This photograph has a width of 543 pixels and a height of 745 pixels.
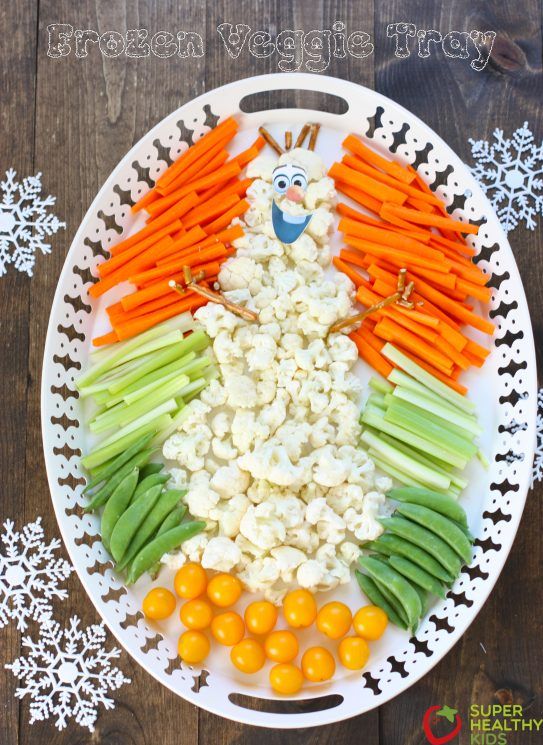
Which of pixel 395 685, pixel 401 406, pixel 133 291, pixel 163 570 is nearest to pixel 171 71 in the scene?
pixel 133 291

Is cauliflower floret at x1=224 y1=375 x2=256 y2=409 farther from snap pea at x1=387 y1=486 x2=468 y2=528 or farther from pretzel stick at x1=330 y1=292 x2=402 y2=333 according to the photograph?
snap pea at x1=387 y1=486 x2=468 y2=528

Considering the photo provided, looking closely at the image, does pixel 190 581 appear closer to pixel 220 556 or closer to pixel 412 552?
pixel 220 556

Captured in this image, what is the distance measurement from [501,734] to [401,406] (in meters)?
1.05

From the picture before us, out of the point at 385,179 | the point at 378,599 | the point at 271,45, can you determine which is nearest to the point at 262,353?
the point at 385,179

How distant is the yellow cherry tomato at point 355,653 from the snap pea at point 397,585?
0.48 ft

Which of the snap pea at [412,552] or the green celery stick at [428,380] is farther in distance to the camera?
the green celery stick at [428,380]

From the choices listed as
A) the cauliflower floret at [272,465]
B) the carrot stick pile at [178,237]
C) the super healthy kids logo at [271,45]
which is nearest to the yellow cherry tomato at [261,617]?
the cauliflower floret at [272,465]

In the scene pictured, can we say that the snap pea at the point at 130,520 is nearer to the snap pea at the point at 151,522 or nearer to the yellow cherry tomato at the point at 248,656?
the snap pea at the point at 151,522

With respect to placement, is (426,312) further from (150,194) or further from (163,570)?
(163,570)

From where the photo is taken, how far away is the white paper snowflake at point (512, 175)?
8.50 feet

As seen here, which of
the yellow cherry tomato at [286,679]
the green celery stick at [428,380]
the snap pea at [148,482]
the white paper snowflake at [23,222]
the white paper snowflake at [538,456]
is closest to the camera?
the yellow cherry tomato at [286,679]

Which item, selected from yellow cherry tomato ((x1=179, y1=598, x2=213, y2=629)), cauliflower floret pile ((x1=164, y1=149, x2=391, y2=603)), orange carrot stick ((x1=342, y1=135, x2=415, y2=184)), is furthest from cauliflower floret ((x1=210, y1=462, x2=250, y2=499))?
orange carrot stick ((x1=342, y1=135, x2=415, y2=184))

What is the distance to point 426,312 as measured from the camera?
2371 mm

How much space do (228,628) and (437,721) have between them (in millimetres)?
753
